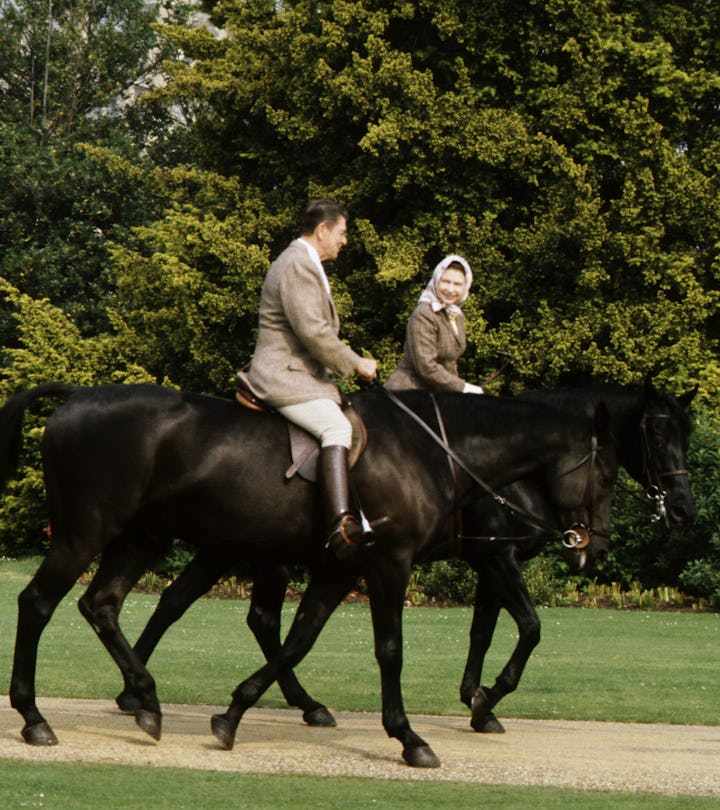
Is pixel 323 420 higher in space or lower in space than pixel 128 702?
higher

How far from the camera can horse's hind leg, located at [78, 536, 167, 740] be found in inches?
341

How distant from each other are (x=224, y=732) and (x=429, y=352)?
3105 mm

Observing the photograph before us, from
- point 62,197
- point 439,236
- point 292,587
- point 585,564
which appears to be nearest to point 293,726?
point 585,564

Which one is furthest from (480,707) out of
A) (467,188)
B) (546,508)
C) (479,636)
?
(467,188)

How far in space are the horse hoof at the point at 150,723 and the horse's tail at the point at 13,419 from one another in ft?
5.19

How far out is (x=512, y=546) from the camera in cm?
1005

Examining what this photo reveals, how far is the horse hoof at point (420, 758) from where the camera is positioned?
8117mm

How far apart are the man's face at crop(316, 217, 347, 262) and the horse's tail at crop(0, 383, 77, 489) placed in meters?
1.66

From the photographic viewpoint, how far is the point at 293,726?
9742 millimetres

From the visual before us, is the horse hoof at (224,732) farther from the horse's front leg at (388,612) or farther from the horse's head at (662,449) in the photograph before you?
the horse's head at (662,449)

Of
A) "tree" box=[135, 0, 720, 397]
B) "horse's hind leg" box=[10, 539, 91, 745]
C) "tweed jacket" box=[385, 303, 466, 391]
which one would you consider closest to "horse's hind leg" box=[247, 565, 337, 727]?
"tweed jacket" box=[385, 303, 466, 391]

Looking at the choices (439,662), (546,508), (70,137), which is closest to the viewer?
(546,508)

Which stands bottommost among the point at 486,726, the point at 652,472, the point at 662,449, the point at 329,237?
the point at 486,726

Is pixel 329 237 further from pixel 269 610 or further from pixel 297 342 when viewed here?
pixel 269 610
